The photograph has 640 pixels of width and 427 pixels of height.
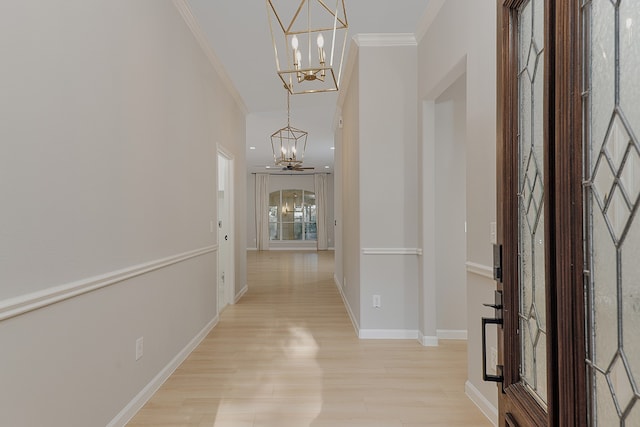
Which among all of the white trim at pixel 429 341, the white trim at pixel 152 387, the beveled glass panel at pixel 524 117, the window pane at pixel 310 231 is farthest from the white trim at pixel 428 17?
the window pane at pixel 310 231

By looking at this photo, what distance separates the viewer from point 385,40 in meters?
4.09

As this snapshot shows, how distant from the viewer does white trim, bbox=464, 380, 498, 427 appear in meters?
2.41

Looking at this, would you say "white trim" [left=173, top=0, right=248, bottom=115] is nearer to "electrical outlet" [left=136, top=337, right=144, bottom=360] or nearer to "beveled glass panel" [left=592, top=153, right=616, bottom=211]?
"electrical outlet" [left=136, top=337, right=144, bottom=360]

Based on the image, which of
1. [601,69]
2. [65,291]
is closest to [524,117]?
[601,69]

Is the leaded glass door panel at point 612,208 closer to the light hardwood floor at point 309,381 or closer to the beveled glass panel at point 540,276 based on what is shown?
the beveled glass panel at point 540,276

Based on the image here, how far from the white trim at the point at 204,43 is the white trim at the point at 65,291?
6.69ft

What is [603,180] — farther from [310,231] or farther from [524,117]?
[310,231]

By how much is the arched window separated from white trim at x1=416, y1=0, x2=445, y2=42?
11.6 m

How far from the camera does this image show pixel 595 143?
74cm

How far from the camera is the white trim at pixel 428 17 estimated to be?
11.0ft

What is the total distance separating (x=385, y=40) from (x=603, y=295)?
381 cm

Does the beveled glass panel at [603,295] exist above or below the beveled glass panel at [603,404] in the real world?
above

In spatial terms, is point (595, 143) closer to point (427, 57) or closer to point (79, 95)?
point (79, 95)

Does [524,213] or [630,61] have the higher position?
[630,61]
